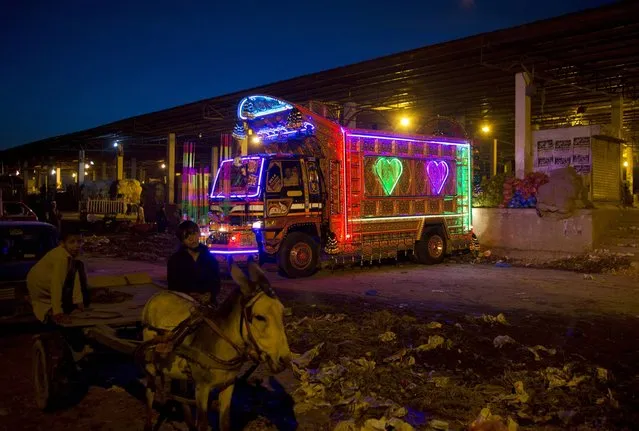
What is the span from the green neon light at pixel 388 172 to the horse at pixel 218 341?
10.1m

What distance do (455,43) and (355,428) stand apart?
1468 centimetres

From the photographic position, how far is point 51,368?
4.93 meters

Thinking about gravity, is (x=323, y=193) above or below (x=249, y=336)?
above

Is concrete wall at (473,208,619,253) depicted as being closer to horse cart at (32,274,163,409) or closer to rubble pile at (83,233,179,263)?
rubble pile at (83,233,179,263)

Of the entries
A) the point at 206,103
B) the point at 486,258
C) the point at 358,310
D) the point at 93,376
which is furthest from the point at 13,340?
the point at 206,103

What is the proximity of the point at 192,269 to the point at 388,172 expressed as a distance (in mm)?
9708

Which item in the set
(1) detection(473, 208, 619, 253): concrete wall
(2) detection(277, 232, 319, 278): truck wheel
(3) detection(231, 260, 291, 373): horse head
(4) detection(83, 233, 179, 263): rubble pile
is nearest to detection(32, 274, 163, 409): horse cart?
(3) detection(231, 260, 291, 373): horse head

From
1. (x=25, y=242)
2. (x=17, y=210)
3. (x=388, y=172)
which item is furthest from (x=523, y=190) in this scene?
(x=17, y=210)

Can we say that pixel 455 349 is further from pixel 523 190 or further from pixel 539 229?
pixel 523 190

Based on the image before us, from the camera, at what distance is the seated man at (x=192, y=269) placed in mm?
4922

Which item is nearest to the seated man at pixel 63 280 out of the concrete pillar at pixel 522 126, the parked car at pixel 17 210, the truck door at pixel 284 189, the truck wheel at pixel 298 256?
the truck door at pixel 284 189

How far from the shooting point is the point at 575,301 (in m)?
9.82

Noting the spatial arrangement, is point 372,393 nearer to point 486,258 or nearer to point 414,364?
point 414,364

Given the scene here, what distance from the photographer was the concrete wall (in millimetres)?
15438
